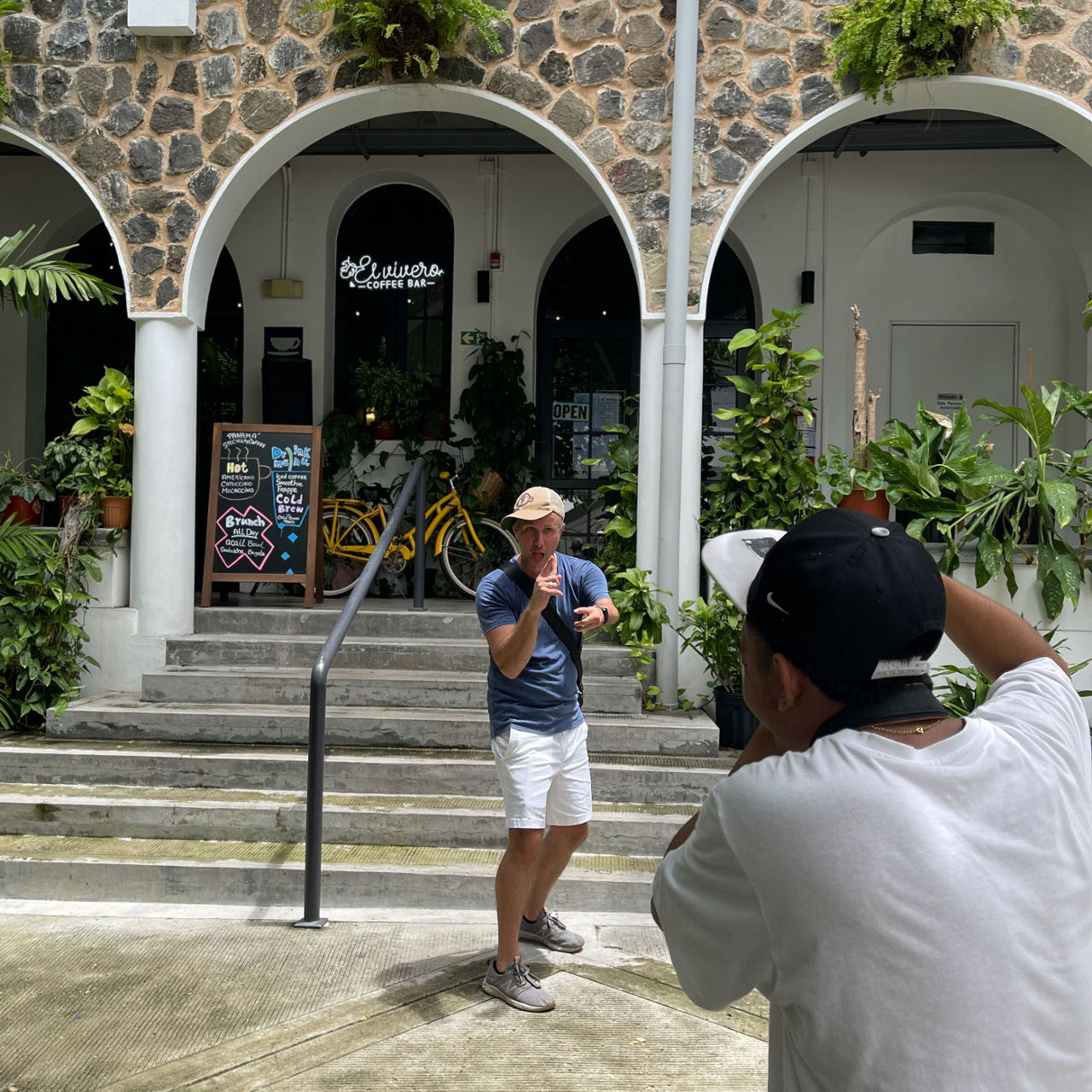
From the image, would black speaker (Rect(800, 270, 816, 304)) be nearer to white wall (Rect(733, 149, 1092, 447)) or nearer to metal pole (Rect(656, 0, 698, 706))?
white wall (Rect(733, 149, 1092, 447))

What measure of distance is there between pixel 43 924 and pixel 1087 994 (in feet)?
14.1

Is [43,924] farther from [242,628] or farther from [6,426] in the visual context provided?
[6,426]

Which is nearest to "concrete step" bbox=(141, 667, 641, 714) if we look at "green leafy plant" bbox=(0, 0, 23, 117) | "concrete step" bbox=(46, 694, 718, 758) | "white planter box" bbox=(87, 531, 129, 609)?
"concrete step" bbox=(46, 694, 718, 758)

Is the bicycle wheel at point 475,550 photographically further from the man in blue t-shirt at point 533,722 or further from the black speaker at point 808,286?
the man in blue t-shirt at point 533,722

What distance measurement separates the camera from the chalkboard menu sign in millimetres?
7348

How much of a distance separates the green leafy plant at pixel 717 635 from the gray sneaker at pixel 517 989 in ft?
8.81

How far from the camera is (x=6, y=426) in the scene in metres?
9.71

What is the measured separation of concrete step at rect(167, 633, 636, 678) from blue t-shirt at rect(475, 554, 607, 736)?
8.75ft

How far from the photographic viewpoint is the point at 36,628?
6469mm

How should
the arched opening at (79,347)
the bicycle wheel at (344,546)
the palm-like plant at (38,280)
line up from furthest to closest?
the arched opening at (79,347) < the bicycle wheel at (344,546) < the palm-like plant at (38,280)

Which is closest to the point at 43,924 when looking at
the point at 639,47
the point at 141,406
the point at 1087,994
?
the point at 141,406

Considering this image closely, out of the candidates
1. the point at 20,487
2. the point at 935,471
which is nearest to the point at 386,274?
the point at 20,487

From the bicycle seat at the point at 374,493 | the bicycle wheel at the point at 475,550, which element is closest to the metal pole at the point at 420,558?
the bicycle wheel at the point at 475,550

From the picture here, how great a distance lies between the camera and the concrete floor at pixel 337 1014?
3.25 meters
